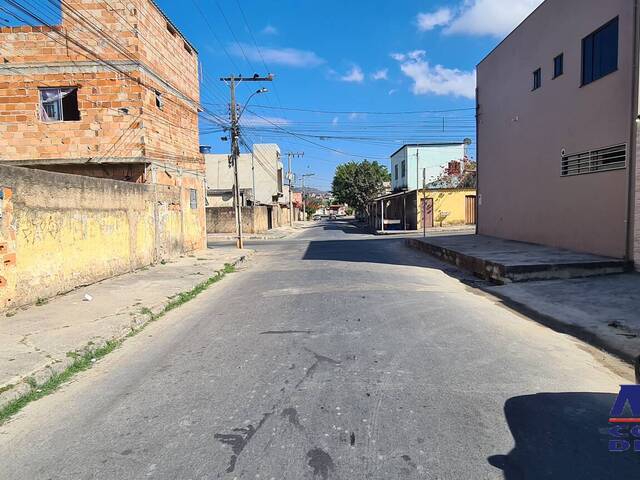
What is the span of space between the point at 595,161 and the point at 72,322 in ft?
42.6

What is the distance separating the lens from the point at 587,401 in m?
3.97

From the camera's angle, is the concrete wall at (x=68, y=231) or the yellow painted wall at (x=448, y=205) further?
the yellow painted wall at (x=448, y=205)

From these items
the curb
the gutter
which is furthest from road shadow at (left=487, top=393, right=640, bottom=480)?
the gutter

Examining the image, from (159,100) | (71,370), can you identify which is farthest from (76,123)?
(71,370)

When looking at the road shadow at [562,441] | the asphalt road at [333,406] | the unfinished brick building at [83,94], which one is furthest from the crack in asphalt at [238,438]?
the unfinished brick building at [83,94]

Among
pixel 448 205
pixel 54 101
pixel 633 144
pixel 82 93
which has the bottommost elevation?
pixel 448 205

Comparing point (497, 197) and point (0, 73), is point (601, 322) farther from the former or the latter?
point (0, 73)

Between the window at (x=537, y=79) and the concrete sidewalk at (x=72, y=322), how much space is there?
13.3 m

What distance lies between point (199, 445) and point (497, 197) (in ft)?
63.6

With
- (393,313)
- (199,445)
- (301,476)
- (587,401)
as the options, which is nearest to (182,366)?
(199,445)

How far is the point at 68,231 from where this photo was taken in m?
9.48

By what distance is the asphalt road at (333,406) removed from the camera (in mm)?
3002

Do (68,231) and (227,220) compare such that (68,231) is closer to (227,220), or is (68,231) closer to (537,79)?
(537,79)

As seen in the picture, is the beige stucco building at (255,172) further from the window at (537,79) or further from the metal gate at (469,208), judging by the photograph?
the window at (537,79)
